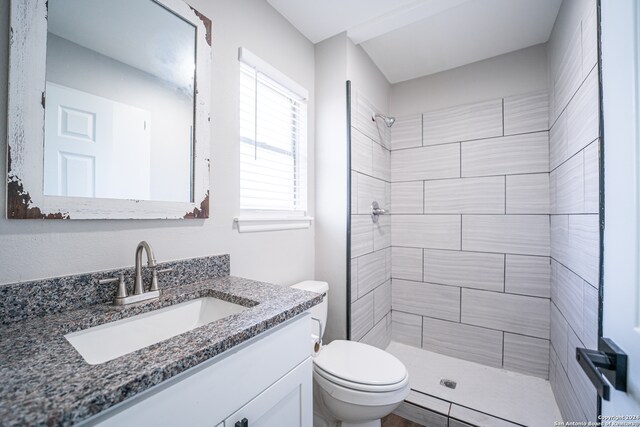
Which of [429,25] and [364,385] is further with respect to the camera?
[429,25]

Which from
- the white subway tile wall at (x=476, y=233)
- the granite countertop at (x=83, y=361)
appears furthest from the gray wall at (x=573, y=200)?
the granite countertop at (x=83, y=361)

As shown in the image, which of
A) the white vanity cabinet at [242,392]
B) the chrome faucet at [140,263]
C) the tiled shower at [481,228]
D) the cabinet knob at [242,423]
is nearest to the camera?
the white vanity cabinet at [242,392]

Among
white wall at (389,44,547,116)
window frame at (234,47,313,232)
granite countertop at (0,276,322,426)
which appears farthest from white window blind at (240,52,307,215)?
white wall at (389,44,547,116)

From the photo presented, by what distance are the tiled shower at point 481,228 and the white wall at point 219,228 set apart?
0.44 metres

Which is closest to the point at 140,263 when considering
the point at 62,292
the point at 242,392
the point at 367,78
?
the point at 62,292

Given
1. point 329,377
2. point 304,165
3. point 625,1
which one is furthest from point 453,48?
point 329,377

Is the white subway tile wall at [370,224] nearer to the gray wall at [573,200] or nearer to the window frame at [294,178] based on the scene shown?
the window frame at [294,178]

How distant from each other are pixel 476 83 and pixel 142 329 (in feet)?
8.46

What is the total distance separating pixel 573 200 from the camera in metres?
1.35

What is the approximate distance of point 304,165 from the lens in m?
1.80

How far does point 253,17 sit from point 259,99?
414mm

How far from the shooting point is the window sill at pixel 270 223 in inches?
53.3

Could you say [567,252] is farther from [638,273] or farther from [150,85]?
[150,85]

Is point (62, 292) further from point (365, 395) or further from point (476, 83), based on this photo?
point (476, 83)
